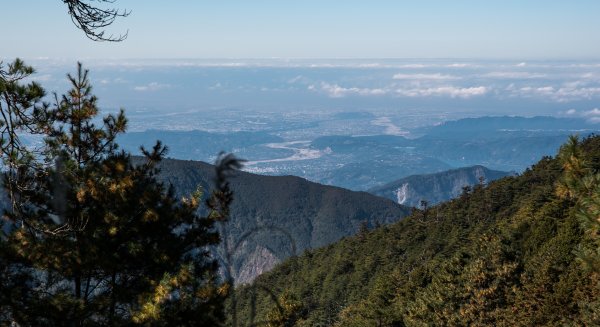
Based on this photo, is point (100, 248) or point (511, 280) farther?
point (511, 280)

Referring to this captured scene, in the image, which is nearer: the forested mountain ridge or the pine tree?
the pine tree

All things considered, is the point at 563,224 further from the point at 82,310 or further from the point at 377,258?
the point at 377,258

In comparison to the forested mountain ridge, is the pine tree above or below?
above

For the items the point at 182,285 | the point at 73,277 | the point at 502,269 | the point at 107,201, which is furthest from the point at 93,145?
the point at 502,269

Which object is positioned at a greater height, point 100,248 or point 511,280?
point 100,248

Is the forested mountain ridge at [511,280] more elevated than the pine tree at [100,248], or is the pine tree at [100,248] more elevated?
the pine tree at [100,248]

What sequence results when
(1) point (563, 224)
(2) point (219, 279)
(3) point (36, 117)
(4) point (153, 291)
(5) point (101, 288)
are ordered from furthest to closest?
(1) point (563, 224) → (2) point (219, 279) → (5) point (101, 288) → (4) point (153, 291) → (3) point (36, 117)

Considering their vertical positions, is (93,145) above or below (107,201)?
above

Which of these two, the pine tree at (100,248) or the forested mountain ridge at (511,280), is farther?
the forested mountain ridge at (511,280)
